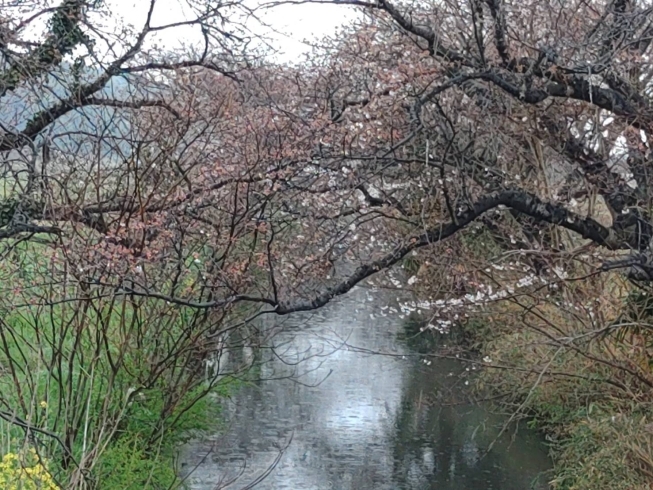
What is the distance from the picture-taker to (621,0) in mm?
7336

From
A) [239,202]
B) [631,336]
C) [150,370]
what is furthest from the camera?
[631,336]

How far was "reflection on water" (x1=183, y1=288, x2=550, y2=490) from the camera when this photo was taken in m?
10.5

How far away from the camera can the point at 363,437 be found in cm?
1216

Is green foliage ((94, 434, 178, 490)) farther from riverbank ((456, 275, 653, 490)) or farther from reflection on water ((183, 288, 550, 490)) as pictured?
riverbank ((456, 275, 653, 490))

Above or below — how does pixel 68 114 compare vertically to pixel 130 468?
above

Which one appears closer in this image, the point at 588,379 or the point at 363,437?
the point at 588,379

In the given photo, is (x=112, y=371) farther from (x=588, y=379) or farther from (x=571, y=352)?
(x=571, y=352)

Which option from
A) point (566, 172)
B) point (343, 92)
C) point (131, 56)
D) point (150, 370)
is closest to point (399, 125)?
point (343, 92)

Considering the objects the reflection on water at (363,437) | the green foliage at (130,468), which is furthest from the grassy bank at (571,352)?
the green foliage at (130,468)

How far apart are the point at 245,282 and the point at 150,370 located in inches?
51.4

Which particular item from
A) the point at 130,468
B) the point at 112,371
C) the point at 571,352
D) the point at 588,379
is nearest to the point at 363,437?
the point at 571,352

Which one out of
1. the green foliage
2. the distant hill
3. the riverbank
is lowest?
the green foliage

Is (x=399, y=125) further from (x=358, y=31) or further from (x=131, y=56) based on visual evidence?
(x=131, y=56)

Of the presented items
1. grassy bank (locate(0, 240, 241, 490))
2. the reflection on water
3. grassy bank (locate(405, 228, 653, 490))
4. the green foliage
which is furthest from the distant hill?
grassy bank (locate(405, 228, 653, 490))
